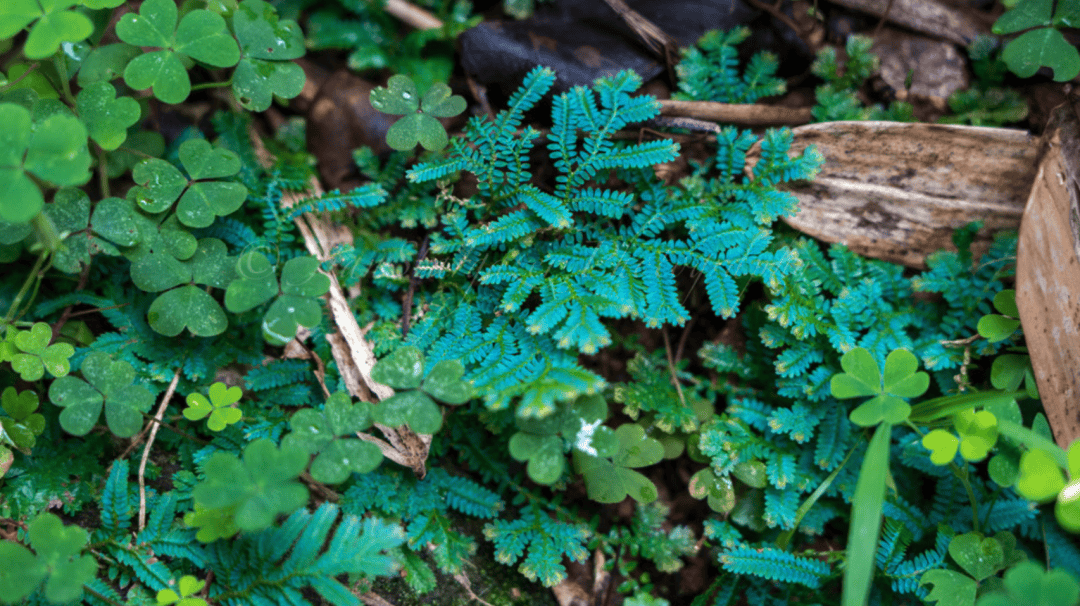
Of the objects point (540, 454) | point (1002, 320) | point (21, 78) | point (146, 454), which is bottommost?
point (146, 454)

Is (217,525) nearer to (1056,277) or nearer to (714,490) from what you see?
(714,490)

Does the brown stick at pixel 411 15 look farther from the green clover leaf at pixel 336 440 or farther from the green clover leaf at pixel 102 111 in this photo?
the green clover leaf at pixel 336 440

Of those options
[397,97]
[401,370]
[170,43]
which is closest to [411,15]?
[397,97]

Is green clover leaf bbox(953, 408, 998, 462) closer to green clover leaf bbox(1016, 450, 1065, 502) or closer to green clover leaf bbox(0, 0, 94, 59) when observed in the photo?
green clover leaf bbox(1016, 450, 1065, 502)

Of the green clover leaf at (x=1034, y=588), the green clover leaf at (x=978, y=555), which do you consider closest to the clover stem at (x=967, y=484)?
the green clover leaf at (x=978, y=555)

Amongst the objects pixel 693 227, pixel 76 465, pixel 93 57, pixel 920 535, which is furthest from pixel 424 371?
pixel 920 535

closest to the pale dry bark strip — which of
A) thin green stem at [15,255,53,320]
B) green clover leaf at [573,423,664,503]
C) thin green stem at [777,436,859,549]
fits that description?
green clover leaf at [573,423,664,503]

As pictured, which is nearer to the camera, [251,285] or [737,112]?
[251,285]
